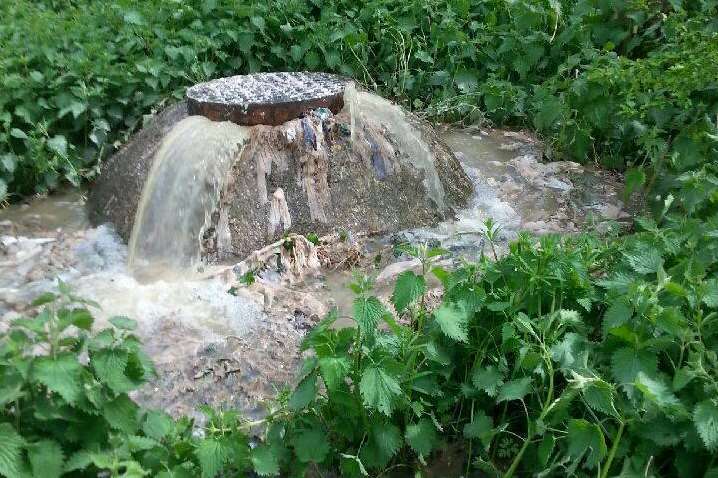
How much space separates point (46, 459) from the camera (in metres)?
2.26

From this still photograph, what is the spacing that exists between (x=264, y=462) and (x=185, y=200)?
254 centimetres

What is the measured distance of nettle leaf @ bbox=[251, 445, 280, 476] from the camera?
2631 millimetres

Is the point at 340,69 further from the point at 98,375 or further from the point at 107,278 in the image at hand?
the point at 98,375

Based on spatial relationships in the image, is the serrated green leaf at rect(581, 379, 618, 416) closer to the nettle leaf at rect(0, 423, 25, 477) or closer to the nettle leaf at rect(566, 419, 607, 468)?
the nettle leaf at rect(566, 419, 607, 468)

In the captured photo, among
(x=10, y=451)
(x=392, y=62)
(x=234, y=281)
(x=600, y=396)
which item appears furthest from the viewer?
(x=392, y=62)

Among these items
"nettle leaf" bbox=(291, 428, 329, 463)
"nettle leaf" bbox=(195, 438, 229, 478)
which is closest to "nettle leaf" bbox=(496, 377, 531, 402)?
"nettle leaf" bbox=(291, 428, 329, 463)

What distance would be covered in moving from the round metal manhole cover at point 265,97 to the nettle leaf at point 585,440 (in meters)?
3.00

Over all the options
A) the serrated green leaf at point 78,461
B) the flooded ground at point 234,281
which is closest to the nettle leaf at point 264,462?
the serrated green leaf at point 78,461

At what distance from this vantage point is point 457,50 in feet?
22.7

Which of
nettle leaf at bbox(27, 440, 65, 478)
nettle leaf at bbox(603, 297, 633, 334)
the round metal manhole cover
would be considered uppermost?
the round metal manhole cover

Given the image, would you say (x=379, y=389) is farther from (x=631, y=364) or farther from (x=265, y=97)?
(x=265, y=97)

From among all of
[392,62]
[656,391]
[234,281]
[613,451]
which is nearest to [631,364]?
[656,391]

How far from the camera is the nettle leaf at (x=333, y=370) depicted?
2.65 metres

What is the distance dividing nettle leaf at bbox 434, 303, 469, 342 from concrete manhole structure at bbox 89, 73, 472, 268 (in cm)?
209
